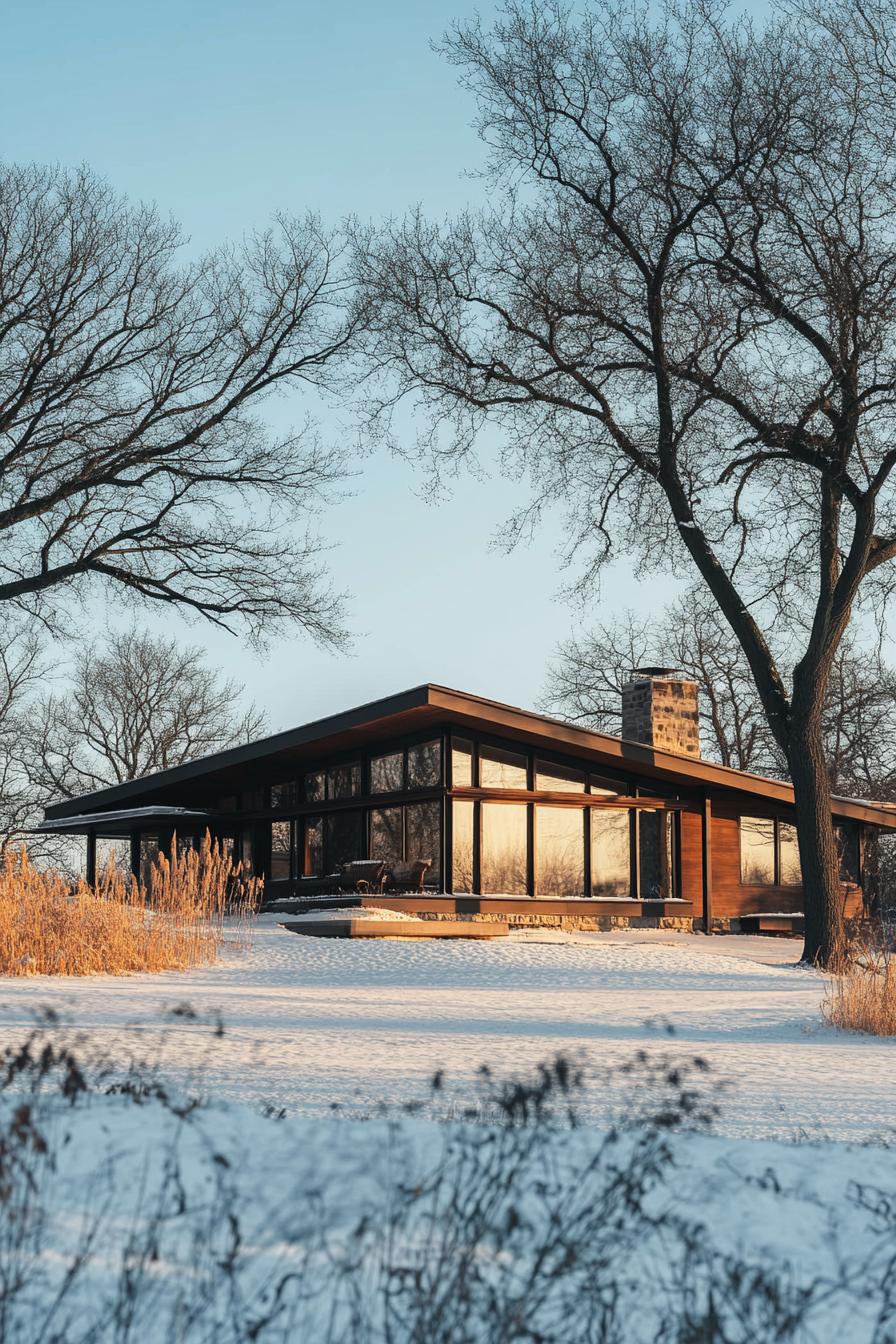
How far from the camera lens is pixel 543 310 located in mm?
19188

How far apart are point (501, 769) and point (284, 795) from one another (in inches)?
224

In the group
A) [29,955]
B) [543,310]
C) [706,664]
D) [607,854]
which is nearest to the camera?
[29,955]

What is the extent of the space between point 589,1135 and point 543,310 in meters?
15.9

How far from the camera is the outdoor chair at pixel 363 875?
21.5 m

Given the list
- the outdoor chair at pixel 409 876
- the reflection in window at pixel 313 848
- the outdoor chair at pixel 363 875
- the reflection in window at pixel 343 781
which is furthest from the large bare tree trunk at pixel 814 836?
the reflection in window at pixel 313 848

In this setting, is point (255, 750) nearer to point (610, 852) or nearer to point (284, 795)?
point (284, 795)

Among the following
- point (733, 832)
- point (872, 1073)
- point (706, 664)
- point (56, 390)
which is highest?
point (56, 390)

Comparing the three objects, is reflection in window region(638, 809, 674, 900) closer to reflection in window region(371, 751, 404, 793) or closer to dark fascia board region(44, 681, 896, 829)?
dark fascia board region(44, 681, 896, 829)

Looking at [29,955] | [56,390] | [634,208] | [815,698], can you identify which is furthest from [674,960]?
[56,390]

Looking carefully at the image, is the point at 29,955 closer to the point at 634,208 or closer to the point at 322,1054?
the point at 322,1054

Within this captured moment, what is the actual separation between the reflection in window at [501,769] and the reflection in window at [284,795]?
504cm

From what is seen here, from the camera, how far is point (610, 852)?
2338 cm

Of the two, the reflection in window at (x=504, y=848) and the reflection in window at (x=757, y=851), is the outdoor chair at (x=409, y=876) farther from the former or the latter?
the reflection in window at (x=757, y=851)

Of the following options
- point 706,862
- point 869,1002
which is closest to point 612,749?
point 706,862
